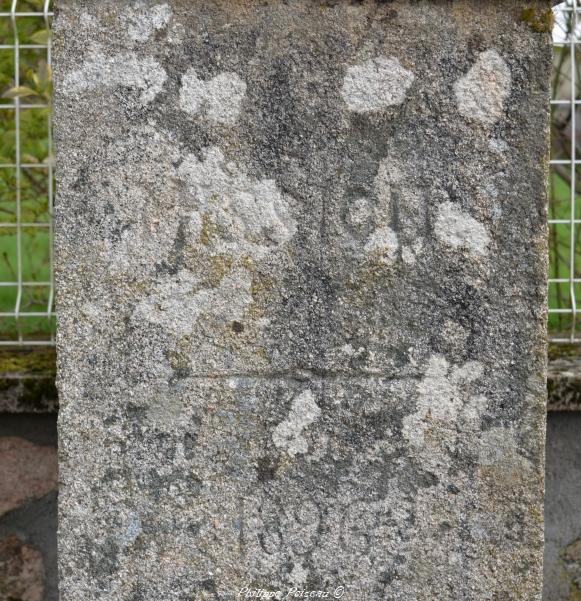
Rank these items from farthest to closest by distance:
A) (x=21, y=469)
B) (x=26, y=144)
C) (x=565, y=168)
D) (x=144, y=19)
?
(x=565, y=168), (x=26, y=144), (x=21, y=469), (x=144, y=19)

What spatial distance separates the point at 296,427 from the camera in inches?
62.2

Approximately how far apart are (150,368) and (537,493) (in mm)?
760

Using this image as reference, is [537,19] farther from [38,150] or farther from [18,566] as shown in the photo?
[18,566]

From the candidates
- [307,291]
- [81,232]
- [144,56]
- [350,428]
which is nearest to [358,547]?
[350,428]

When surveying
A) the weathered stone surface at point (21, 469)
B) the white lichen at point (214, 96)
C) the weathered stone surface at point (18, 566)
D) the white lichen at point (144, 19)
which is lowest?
the weathered stone surface at point (18, 566)

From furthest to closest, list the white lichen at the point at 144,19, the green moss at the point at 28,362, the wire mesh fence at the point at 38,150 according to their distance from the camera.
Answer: the wire mesh fence at the point at 38,150
the green moss at the point at 28,362
the white lichen at the point at 144,19

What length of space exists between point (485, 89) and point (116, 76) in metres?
0.67

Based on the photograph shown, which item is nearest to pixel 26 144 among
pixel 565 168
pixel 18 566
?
pixel 18 566

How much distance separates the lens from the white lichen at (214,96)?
60.3 inches

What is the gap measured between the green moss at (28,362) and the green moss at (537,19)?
149 cm

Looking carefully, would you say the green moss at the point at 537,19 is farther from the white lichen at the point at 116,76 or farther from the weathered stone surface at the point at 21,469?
the weathered stone surface at the point at 21,469

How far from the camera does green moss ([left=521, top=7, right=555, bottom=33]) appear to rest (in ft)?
5.03

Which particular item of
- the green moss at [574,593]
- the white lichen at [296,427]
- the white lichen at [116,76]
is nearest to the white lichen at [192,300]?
the white lichen at [296,427]

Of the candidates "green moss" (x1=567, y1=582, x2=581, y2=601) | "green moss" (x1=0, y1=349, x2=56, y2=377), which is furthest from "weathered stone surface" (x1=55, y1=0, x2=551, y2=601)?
"green moss" (x1=567, y1=582, x2=581, y2=601)
